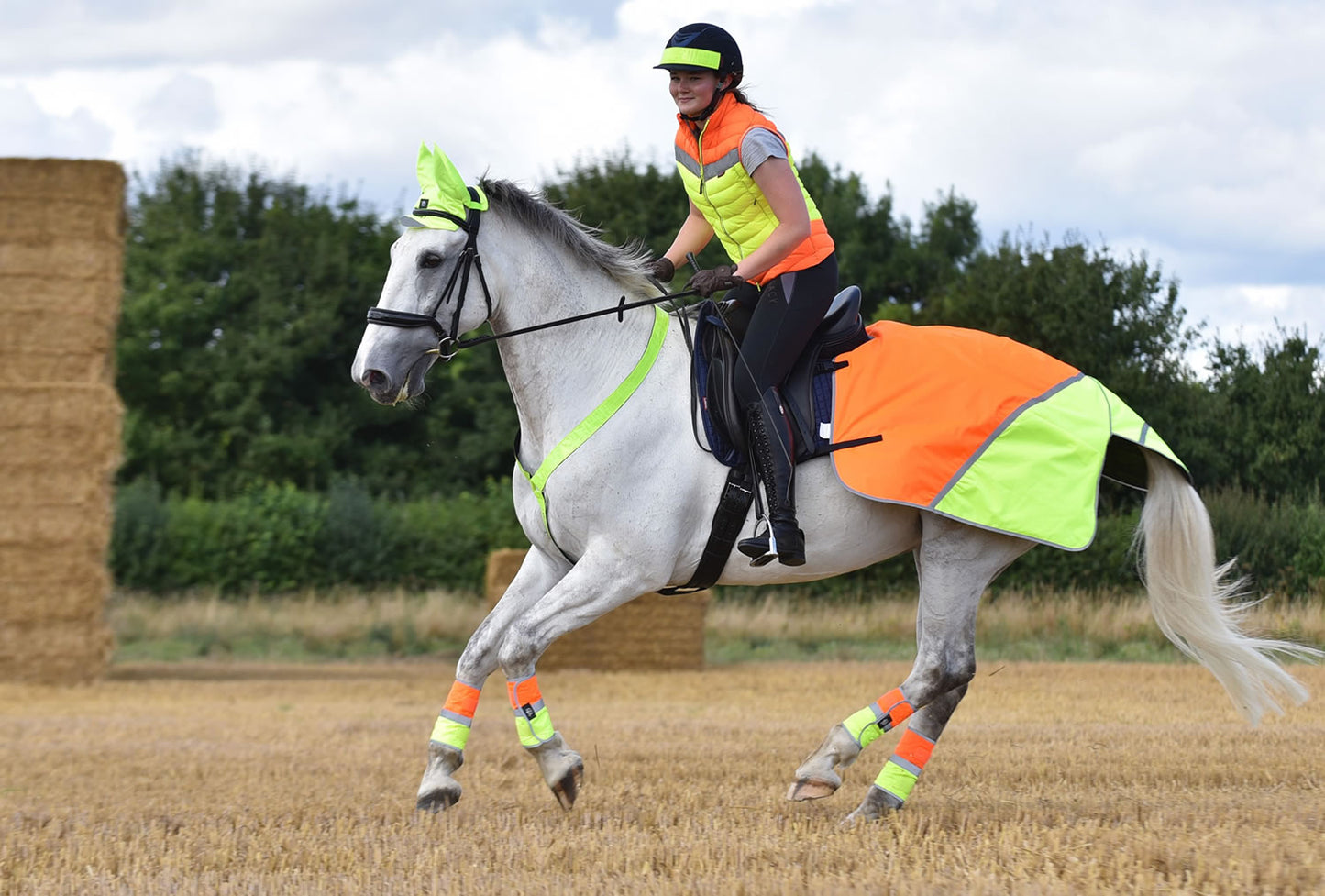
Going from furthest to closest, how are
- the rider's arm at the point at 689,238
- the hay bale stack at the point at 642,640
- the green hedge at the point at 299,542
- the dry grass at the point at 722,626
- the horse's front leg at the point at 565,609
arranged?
1. the green hedge at the point at 299,542
2. the dry grass at the point at 722,626
3. the hay bale stack at the point at 642,640
4. the rider's arm at the point at 689,238
5. the horse's front leg at the point at 565,609

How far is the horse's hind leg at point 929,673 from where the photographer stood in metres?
6.67

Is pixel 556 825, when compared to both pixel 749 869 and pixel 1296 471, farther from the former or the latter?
pixel 1296 471

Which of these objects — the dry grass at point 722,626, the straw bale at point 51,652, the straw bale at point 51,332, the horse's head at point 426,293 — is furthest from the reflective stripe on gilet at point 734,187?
the dry grass at point 722,626

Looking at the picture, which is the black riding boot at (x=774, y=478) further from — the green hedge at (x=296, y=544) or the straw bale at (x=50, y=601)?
the green hedge at (x=296, y=544)

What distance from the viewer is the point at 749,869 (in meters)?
5.21

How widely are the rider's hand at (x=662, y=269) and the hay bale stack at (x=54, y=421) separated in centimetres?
1032

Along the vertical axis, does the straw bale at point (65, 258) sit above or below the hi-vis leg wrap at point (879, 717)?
above

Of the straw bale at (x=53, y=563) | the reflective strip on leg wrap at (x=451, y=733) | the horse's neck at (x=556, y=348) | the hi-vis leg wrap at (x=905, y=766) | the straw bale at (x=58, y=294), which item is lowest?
the hi-vis leg wrap at (x=905, y=766)

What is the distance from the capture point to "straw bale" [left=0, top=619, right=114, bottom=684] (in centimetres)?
1555

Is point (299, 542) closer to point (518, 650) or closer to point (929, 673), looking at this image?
point (518, 650)

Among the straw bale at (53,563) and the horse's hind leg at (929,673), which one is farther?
the straw bale at (53,563)

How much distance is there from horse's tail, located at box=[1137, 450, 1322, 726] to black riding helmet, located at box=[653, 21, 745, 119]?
273 cm

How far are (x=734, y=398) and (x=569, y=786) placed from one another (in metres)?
1.89

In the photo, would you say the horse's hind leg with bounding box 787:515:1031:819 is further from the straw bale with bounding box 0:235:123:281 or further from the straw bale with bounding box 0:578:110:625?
the straw bale with bounding box 0:235:123:281
